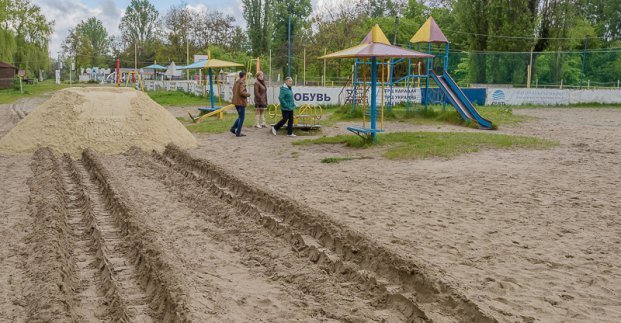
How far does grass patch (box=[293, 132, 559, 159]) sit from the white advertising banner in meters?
15.6

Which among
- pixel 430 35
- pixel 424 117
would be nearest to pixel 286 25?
pixel 430 35

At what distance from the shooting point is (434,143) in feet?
43.0

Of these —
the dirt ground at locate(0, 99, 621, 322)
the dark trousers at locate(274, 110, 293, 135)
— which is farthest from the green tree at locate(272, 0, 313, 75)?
the dirt ground at locate(0, 99, 621, 322)

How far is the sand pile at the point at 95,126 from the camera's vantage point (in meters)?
12.5

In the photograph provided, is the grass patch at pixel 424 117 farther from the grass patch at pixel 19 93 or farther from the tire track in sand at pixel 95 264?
the grass patch at pixel 19 93

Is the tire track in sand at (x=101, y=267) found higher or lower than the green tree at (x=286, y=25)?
lower

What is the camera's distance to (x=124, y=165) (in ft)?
35.8

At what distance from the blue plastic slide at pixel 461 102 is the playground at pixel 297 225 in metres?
4.20

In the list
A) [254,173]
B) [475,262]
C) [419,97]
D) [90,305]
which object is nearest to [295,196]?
[254,173]

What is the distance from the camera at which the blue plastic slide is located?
18.0 m

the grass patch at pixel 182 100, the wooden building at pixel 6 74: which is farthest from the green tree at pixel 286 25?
the wooden building at pixel 6 74

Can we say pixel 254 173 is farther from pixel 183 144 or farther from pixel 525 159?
pixel 525 159

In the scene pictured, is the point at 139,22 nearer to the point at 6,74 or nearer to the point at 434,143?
the point at 6,74

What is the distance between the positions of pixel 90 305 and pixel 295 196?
A: 3.94 m
